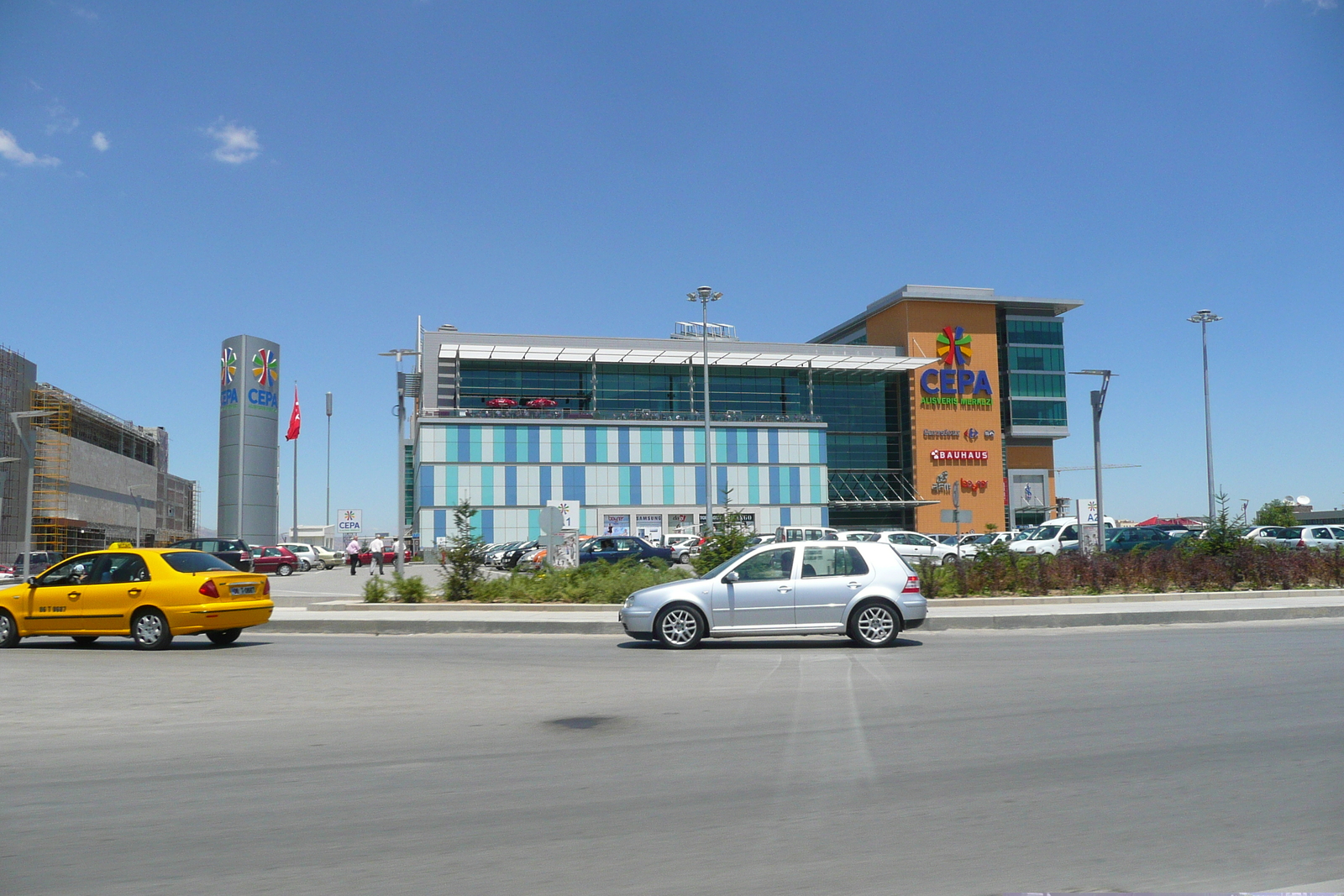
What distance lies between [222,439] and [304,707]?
220ft

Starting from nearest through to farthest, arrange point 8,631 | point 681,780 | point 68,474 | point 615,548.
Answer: point 681,780
point 8,631
point 615,548
point 68,474

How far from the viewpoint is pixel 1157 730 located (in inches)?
302

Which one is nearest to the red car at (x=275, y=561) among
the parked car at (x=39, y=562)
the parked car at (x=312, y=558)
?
the parked car at (x=312, y=558)

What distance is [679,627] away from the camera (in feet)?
46.2

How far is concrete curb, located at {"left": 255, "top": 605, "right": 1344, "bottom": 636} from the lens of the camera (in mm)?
16969

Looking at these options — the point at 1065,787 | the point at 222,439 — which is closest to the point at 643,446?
the point at 222,439

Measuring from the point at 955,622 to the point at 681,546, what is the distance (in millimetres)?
32284

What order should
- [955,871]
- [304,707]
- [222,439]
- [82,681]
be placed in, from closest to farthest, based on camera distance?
1. [955,871]
2. [304,707]
3. [82,681]
4. [222,439]

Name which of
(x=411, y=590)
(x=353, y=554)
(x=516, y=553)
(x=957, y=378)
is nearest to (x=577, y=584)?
(x=411, y=590)

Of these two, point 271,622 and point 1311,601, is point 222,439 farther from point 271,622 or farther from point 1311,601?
point 1311,601

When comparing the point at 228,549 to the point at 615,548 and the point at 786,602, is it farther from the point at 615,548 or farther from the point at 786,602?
the point at 786,602

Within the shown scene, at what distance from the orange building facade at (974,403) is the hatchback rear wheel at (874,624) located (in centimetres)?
6707

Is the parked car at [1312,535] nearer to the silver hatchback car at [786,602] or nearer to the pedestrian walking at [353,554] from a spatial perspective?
the silver hatchback car at [786,602]

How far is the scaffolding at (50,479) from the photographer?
62656mm
